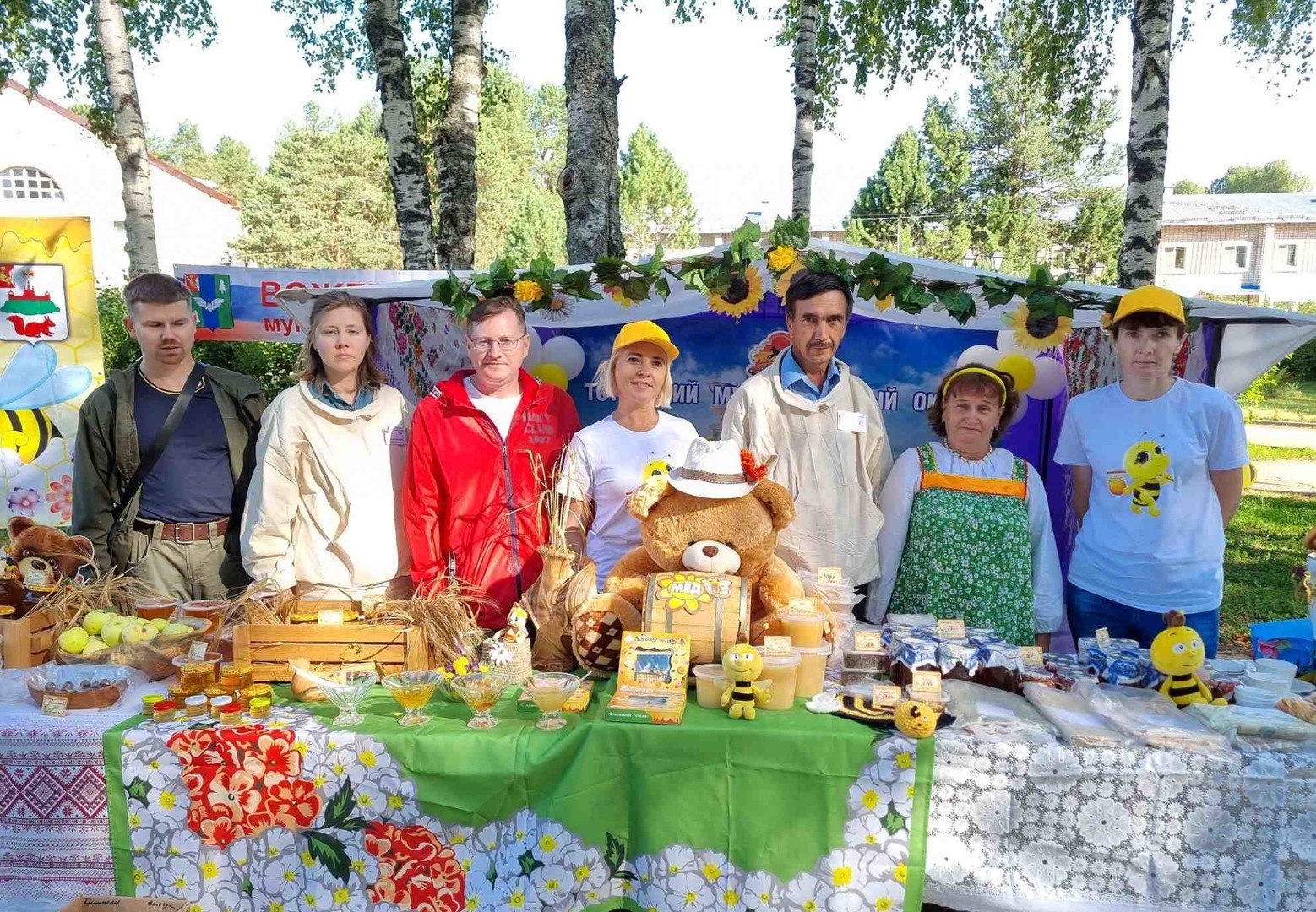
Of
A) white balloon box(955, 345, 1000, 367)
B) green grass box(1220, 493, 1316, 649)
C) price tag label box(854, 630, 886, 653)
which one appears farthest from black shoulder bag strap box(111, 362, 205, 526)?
green grass box(1220, 493, 1316, 649)

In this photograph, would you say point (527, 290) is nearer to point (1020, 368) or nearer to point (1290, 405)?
point (1020, 368)

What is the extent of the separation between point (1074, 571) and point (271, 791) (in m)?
2.61

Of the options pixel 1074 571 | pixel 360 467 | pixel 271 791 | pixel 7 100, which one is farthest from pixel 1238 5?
pixel 7 100

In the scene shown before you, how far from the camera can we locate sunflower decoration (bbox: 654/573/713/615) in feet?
7.46

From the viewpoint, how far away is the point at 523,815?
80.7 inches

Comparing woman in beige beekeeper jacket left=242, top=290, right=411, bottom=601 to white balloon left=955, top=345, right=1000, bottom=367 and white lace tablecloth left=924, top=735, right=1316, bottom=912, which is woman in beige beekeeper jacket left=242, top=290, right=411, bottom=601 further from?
white balloon left=955, top=345, right=1000, bottom=367

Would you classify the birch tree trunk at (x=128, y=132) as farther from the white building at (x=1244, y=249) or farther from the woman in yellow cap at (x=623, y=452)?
the white building at (x=1244, y=249)

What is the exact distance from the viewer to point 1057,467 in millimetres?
3896

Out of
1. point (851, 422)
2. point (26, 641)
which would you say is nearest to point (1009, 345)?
point (851, 422)

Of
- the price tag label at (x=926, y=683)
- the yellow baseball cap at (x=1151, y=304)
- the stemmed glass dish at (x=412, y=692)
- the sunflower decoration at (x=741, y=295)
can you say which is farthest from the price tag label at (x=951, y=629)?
the sunflower decoration at (x=741, y=295)

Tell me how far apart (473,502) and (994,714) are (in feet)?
5.62

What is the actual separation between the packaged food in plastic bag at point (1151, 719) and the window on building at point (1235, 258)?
40.0 meters

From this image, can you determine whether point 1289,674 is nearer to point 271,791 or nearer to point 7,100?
point 271,791

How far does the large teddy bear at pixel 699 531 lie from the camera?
92.2 inches
